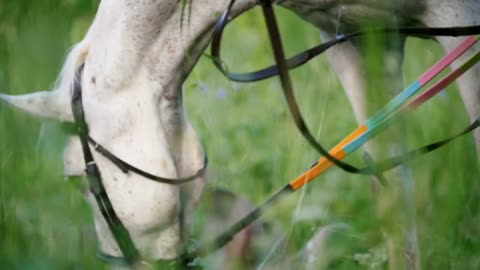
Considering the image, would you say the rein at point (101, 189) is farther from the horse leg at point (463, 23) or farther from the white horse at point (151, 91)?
the horse leg at point (463, 23)

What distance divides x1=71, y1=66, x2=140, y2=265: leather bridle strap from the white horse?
12 mm

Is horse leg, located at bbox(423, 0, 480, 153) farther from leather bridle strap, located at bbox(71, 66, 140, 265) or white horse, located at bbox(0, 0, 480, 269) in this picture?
leather bridle strap, located at bbox(71, 66, 140, 265)

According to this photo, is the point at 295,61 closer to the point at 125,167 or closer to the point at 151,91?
the point at 151,91

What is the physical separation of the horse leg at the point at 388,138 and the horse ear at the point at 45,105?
0.61 metres

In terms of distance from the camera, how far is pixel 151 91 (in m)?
2.23

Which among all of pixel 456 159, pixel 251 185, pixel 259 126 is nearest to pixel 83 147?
pixel 456 159

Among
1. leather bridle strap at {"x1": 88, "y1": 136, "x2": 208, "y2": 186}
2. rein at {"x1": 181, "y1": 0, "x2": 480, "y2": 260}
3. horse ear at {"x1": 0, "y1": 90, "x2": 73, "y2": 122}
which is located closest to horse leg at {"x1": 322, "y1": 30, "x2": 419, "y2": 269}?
rein at {"x1": 181, "y1": 0, "x2": 480, "y2": 260}

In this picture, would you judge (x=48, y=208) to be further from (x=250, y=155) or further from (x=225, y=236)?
(x=250, y=155)

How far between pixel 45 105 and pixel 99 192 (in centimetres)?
21

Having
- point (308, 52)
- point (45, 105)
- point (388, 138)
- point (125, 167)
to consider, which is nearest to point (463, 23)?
point (308, 52)

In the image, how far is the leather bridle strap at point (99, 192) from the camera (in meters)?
2.26

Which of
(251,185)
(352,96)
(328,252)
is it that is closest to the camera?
(328,252)

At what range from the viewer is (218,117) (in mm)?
3693

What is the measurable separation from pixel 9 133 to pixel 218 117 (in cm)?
158
